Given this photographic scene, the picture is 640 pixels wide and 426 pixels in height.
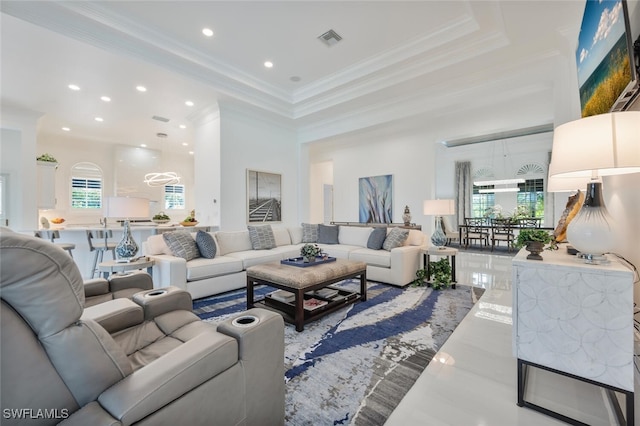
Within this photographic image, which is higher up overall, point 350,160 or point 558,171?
point 350,160

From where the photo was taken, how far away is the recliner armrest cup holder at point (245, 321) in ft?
3.98

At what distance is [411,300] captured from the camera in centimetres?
332

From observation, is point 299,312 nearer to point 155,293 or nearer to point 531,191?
point 155,293

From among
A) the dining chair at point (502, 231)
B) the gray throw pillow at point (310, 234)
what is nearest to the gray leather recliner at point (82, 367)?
the gray throw pillow at point (310, 234)

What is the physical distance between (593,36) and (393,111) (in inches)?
133

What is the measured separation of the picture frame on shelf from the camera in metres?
5.87

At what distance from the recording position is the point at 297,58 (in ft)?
13.9

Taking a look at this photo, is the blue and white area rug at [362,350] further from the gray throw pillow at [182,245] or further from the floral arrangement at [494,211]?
the floral arrangement at [494,211]

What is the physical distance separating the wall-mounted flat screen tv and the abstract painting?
4741 millimetres

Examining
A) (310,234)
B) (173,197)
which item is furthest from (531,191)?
(173,197)

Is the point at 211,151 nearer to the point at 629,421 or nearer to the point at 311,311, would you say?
the point at 311,311

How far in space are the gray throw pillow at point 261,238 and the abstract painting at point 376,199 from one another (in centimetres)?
356

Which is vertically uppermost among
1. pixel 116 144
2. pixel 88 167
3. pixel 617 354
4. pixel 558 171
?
pixel 116 144

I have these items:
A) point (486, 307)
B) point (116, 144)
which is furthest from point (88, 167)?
point (486, 307)
